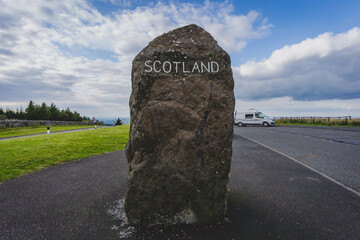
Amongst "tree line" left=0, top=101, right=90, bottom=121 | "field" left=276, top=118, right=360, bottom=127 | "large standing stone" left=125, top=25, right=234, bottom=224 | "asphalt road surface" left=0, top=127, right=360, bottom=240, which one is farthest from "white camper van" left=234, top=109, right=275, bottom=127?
"tree line" left=0, top=101, right=90, bottom=121

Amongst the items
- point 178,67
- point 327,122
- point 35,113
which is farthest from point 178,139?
point 35,113

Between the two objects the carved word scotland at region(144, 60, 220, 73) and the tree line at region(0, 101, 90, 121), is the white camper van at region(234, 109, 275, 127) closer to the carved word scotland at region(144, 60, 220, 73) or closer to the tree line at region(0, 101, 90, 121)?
the carved word scotland at region(144, 60, 220, 73)

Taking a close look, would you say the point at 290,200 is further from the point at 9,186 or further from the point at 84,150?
the point at 84,150

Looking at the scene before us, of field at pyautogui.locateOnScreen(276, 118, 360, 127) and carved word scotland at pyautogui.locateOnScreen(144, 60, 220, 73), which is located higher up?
carved word scotland at pyautogui.locateOnScreen(144, 60, 220, 73)

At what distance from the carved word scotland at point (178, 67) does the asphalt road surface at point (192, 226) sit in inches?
97.7

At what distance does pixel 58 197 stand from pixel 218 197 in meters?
3.26

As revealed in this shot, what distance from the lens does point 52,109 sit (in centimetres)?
4381

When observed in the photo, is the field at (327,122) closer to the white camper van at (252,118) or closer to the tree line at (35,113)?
the white camper van at (252,118)

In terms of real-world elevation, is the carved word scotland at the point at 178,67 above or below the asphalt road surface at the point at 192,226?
above

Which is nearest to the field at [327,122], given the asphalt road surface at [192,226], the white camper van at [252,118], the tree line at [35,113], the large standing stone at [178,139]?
the white camper van at [252,118]

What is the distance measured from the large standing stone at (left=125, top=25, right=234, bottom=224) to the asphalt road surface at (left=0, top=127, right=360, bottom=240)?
310 mm

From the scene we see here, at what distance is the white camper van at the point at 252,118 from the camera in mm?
27991

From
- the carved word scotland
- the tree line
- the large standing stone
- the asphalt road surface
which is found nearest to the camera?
the asphalt road surface

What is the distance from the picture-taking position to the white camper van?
28.0 m
